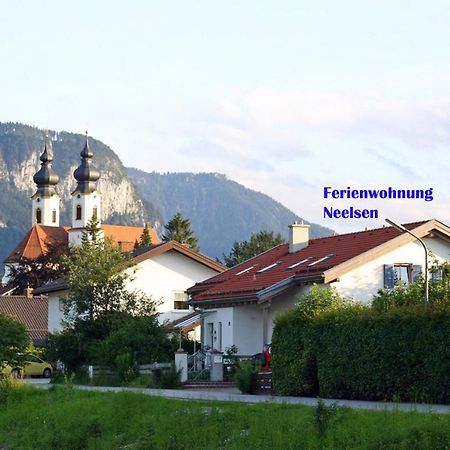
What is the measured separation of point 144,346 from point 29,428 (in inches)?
547

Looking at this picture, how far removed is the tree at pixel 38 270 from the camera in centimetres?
11138

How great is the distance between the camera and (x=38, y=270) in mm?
112062

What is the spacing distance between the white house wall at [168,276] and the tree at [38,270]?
47205 mm

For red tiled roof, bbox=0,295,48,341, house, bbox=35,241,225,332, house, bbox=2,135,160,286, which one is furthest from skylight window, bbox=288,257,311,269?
house, bbox=2,135,160,286

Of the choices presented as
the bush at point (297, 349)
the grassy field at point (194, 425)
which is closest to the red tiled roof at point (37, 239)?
the bush at point (297, 349)

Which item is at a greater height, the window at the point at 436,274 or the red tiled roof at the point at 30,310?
the red tiled roof at the point at 30,310

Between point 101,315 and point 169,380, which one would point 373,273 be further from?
point 101,315

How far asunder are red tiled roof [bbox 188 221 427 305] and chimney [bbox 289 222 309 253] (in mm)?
279

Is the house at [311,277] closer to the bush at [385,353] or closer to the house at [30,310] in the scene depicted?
the bush at [385,353]

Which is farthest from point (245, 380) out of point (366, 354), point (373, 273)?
point (373, 273)

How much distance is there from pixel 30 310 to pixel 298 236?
46.2 metres

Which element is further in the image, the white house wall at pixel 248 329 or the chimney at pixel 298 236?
the chimney at pixel 298 236

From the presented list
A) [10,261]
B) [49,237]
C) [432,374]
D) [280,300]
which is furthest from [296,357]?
[49,237]

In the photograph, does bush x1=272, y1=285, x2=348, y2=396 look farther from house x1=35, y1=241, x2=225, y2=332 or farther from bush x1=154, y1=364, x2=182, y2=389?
house x1=35, y1=241, x2=225, y2=332
